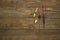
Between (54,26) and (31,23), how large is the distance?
26 centimetres

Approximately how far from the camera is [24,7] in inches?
61.8

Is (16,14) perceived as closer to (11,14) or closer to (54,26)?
(11,14)

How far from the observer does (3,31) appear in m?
1.55

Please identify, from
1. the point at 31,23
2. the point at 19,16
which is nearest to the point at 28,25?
the point at 31,23

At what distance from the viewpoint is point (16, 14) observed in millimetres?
1566

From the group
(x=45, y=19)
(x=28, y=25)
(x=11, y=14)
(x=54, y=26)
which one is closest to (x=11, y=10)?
(x=11, y=14)

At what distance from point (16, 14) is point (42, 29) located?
13.2 inches

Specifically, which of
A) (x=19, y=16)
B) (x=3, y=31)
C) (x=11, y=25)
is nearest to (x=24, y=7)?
(x=19, y=16)

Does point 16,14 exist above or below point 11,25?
above

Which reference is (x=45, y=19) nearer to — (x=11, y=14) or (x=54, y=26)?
(x=54, y=26)

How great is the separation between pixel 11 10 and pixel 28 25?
252mm

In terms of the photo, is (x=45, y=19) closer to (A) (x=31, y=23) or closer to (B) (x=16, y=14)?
(A) (x=31, y=23)

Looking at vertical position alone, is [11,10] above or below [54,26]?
above

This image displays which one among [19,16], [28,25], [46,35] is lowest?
[46,35]
